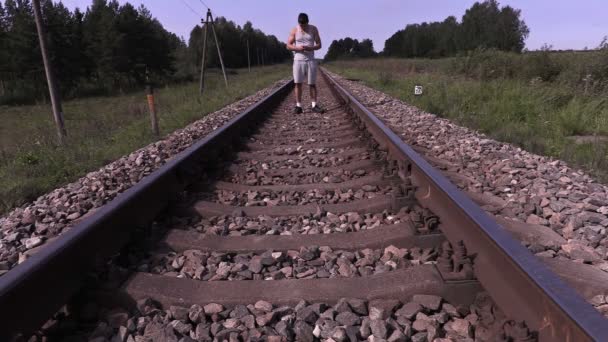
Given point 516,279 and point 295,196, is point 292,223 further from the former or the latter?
point 516,279

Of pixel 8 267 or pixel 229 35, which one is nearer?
pixel 8 267

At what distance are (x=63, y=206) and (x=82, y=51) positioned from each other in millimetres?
53487

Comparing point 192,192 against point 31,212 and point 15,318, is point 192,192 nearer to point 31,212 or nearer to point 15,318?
point 31,212

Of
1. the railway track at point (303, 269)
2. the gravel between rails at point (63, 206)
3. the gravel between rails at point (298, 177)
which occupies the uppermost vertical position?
the railway track at point (303, 269)

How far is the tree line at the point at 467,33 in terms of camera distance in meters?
91.0

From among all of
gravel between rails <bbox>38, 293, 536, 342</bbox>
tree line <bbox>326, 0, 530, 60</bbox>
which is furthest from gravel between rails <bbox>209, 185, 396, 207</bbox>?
tree line <bbox>326, 0, 530, 60</bbox>

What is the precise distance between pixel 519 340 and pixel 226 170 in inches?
120

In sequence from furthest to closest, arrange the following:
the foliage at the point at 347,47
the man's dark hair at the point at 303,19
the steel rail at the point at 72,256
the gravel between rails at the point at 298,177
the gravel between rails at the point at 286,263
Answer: the foliage at the point at 347,47, the man's dark hair at the point at 303,19, the gravel between rails at the point at 298,177, the gravel between rails at the point at 286,263, the steel rail at the point at 72,256

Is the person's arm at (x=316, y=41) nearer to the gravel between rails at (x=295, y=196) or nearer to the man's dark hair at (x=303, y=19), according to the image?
the man's dark hair at (x=303, y=19)

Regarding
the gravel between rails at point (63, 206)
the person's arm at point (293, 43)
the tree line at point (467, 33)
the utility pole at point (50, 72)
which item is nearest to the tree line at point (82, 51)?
the utility pole at point (50, 72)

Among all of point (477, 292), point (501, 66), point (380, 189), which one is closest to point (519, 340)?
point (477, 292)

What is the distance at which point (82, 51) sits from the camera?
163 feet

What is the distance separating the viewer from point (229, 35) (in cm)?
11050

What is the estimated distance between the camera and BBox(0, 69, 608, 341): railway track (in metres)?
1.55
